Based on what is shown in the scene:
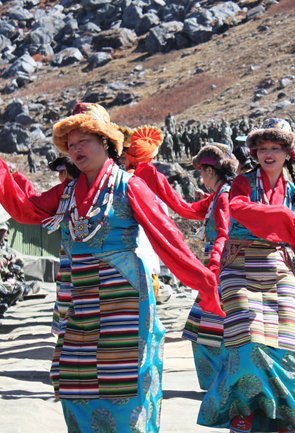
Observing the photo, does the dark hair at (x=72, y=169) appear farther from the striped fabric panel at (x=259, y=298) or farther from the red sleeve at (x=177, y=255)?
the red sleeve at (x=177, y=255)

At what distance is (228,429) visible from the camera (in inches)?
233

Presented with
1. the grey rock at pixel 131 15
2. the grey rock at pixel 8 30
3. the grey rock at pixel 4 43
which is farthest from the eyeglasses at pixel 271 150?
the grey rock at pixel 8 30

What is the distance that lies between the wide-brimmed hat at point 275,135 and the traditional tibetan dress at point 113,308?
0.92 metres

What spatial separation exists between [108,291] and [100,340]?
20cm

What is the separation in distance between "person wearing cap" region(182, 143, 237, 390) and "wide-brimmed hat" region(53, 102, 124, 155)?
1.73 m

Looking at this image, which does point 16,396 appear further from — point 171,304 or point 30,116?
point 30,116

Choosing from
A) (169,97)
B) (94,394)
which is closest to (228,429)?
(94,394)

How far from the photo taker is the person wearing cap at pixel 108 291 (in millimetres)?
4910

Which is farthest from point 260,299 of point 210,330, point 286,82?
point 286,82

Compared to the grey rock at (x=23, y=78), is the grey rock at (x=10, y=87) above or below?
below

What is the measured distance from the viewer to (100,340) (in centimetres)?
495

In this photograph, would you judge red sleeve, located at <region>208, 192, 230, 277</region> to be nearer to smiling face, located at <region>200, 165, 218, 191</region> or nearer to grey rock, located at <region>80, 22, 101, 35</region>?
smiling face, located at <region>200, 165, 218, 191</region>

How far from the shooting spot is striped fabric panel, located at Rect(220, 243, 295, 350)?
557cm

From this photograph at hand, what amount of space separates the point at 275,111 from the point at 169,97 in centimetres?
1297
